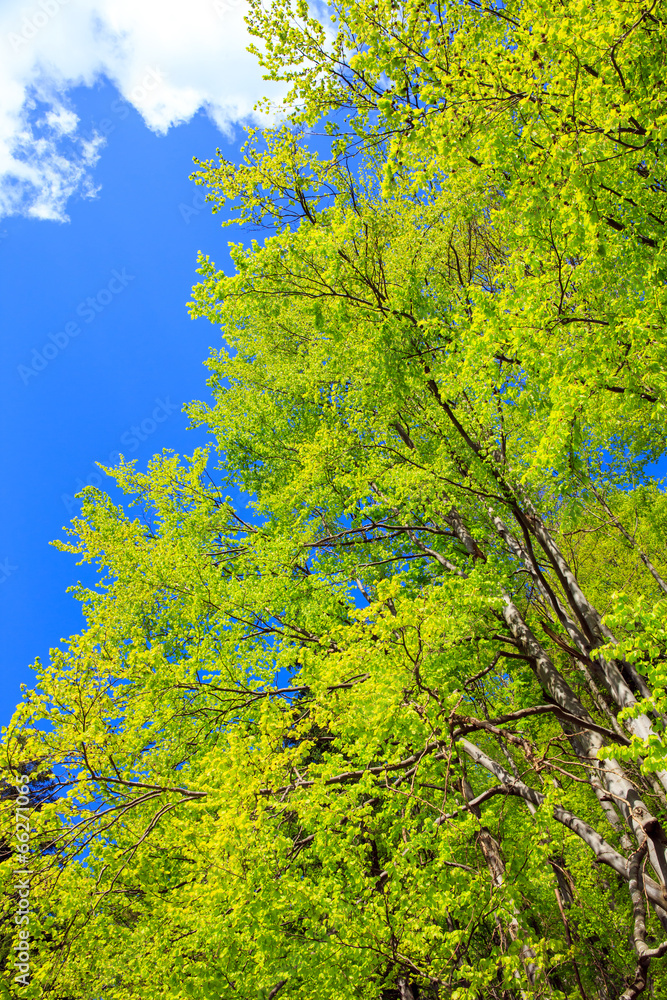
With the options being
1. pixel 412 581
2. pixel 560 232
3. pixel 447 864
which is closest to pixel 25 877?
pixel 447 864

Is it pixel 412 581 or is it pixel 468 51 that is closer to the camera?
pixel 468 51

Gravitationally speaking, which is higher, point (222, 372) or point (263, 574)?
point (222, 372)

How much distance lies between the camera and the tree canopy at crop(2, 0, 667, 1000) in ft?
12.5

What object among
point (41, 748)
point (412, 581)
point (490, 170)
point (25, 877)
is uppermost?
point (490, 170)

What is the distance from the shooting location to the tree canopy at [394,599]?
382 cm

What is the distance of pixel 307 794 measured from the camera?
4.07 m

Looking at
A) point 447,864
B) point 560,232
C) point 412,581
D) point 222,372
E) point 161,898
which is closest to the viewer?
point 447,864

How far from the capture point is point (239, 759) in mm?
3982

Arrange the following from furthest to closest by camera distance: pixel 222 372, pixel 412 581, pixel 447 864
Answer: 1. pixel 222 372
2. pixel 412 581
3. pixel 447 864

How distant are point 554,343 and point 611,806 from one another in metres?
5.39

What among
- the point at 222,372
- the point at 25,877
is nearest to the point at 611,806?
the point at 25,877

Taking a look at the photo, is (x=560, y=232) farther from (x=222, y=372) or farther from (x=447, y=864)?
(x=222, y=372)

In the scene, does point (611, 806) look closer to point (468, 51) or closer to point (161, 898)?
point (161, 898)

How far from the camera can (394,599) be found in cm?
498
